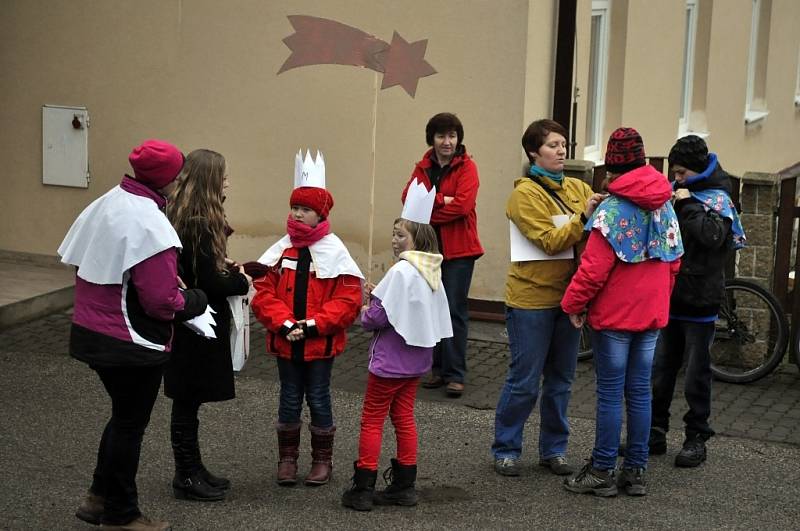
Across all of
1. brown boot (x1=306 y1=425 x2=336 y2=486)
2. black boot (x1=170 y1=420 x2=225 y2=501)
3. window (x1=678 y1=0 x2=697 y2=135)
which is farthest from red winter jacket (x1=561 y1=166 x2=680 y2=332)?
window (x1=678 y1=0 x2=697 y2=135)

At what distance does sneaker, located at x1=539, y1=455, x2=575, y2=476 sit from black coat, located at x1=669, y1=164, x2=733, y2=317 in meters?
1.01

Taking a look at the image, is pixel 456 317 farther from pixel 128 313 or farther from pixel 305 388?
pixel 128 313

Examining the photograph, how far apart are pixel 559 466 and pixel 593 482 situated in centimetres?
34

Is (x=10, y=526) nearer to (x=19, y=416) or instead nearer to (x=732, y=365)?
(x=19, y=416)

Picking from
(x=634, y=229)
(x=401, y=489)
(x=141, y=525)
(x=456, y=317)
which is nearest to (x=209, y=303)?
(x=141, y=525)

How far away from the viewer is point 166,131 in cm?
1070

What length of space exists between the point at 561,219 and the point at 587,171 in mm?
3177

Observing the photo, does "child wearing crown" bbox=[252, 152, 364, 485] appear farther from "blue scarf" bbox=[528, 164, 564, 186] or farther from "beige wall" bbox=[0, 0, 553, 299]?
"beige wall" bbox=[0, 0, 553, 299]

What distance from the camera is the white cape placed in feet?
18.6

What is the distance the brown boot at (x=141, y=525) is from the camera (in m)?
5.30

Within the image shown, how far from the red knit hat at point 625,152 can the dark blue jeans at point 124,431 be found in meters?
2.35

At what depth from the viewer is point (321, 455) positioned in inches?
241

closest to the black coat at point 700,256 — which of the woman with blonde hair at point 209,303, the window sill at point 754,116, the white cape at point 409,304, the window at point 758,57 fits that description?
the white cape at point 409,304

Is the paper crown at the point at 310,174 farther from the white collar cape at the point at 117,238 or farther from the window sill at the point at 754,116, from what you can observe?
the window sill at the point at 754,116
